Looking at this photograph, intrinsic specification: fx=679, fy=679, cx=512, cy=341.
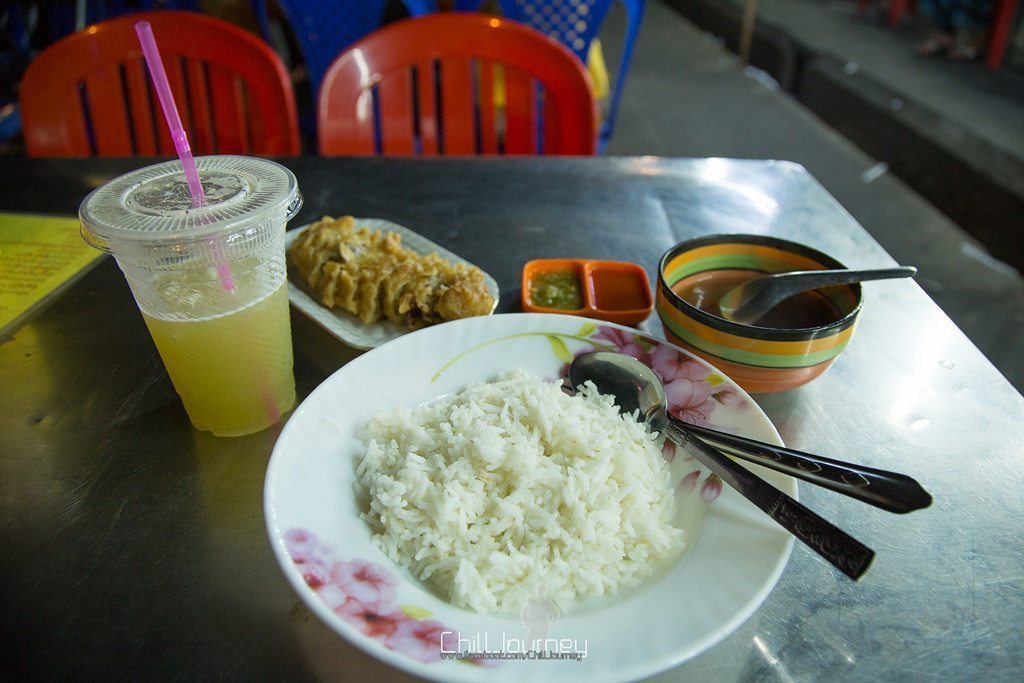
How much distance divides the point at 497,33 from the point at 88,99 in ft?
4.63

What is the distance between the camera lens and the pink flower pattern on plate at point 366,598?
2.51 feet

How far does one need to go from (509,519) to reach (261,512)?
42 centimetres

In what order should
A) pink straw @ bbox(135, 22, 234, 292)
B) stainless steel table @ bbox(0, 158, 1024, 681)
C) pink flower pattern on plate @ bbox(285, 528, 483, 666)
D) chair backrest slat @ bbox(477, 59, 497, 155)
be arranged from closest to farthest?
1. pink flower pattern on plate @ bbox(285, 528, 483, 666)
2. stainless steel table @ bbox(0, 158, 1024, 681)
3. pink straw @ bbox(135, 22, 234, 292)
4. chair backrest slat @ bbox(477, 59, 497, 155)

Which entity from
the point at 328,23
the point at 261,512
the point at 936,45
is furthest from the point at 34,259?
the point at 936,45

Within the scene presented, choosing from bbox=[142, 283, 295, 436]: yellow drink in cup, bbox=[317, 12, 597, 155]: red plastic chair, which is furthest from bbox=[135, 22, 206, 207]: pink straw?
bbox=[317, 12, 597, 155]: red plastic chair

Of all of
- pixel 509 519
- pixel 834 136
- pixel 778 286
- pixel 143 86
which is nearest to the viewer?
pixel 509 519

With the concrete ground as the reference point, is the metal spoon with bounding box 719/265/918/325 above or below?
Answer: above

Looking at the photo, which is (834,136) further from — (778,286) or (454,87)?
(778,286)

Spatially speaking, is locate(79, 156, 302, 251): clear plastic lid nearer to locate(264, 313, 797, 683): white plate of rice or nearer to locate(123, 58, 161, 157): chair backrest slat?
locate(264, 313, 797, 683): white plate of rice

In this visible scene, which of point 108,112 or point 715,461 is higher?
point 108,112

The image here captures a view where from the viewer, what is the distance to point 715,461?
1.02 m

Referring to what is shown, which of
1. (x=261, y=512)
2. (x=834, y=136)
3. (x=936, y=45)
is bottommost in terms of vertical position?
(x=834, y=136)

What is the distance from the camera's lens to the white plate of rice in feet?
2.58

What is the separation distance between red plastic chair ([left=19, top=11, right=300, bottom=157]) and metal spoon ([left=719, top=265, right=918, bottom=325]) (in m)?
1.67
